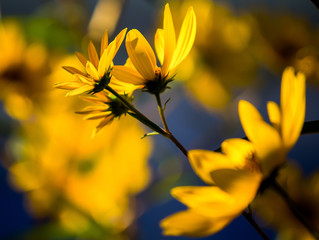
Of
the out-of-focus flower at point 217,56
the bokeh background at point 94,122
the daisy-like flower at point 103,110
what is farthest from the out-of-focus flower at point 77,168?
the daisy-like flower at point 103,110

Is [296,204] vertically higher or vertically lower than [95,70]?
lower

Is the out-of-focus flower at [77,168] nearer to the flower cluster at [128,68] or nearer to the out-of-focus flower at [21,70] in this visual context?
the out-of-focus flower at [21,70]

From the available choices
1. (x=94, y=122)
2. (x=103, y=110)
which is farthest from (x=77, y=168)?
(x=103, y=110)

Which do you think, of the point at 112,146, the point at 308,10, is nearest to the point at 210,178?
the point at 112,146

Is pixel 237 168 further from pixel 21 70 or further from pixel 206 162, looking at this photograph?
pixel 21 70

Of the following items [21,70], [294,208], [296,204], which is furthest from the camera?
[21,70]

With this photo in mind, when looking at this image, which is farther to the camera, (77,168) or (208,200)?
(77,168)

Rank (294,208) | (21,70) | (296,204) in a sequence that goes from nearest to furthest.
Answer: (294,208)
(296,204)
(21,70)
